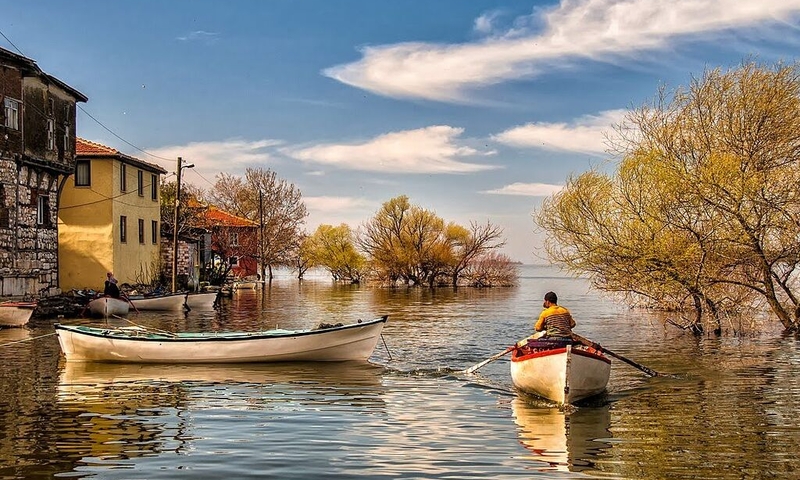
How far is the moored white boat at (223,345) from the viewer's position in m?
20.0

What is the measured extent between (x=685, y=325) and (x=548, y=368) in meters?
15.8

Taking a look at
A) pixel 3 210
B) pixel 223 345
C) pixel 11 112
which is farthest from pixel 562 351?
pixel 11 112

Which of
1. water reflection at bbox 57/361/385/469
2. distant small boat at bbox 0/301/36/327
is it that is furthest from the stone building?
water reflection at bbox 57/361/385/469

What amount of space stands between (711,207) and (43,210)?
95.4 ft

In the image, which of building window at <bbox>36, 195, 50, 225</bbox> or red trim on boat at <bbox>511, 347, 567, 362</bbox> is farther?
building window at <bbox>36, 195, 50, 225</bbox>

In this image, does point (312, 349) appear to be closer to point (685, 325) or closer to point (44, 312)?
point (685, 325)

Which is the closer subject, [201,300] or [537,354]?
[537,354]

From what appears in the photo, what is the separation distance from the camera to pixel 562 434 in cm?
1273

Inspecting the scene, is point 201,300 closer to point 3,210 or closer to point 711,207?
point 3,210

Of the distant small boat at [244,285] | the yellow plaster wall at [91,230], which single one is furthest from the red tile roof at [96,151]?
the distant small boat at [244,285]

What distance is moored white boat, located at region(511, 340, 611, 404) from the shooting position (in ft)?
47.5

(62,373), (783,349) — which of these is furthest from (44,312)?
(783,349)

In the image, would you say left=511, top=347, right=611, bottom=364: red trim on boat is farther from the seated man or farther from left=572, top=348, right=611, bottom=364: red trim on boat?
the seated man

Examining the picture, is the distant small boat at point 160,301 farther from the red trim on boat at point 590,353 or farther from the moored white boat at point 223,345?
the red trim on boat at point 590,353
